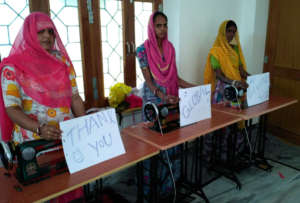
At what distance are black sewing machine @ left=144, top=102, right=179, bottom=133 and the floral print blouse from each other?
52cm

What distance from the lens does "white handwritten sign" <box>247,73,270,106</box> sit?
7.41 ft

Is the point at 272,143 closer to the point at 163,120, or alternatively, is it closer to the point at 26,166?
the point at 163,120

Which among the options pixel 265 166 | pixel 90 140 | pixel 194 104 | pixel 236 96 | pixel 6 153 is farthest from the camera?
pixel 265 166

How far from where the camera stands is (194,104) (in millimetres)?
1837

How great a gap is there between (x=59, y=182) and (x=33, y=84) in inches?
21.5

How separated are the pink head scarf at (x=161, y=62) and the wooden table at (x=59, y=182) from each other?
2.80 feet

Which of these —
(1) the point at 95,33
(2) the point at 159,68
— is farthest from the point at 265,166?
(1) the point at 95,33

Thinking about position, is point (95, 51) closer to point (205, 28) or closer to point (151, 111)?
point (151, 111)

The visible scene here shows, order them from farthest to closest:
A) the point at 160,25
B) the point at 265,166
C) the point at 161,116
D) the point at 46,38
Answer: the point at 265,166
the point at 160,25
the point at 161,116
the point at 46,38

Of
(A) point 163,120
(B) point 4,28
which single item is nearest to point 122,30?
(B) point 4,28

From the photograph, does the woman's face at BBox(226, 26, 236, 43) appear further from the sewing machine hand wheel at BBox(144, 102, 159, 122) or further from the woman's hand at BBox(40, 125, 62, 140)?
the woman's hand at BBox(40, 125, 62, 140)

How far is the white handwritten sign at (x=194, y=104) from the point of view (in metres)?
1.76

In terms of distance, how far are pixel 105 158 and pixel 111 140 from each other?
10 centimetres

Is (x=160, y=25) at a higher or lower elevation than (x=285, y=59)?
higher
